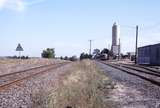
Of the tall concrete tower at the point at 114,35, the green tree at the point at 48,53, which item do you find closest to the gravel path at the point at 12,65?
the green tree at the point at 48,53

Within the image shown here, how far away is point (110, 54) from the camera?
162 metres

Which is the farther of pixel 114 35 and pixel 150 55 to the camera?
pixel 114 35

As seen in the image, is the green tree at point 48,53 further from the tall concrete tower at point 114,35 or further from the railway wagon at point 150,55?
the railway wagon at point 150,55

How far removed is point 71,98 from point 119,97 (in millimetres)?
3085

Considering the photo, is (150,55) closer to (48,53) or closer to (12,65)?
(12,65)

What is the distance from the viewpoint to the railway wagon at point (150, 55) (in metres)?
71.0

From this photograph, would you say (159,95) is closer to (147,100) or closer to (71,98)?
(147,100)

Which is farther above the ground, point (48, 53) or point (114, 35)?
point (114, 35)

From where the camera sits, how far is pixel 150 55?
251 ft

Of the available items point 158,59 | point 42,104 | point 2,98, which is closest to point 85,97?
point 42,104

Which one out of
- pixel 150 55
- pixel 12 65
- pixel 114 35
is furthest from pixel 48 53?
pixel 12 65

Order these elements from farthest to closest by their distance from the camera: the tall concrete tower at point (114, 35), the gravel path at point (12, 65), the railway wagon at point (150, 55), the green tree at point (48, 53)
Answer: the tall concrete tower at point (114, 35) → the green tree at point (48, 53) → the railway wagon at point (150, 55) → the gravel path at point (12, 65)

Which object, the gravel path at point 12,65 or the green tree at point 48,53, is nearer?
the gravel path at point 12,65

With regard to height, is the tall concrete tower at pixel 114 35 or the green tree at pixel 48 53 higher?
the tall concrete tower at pixel 114 35
